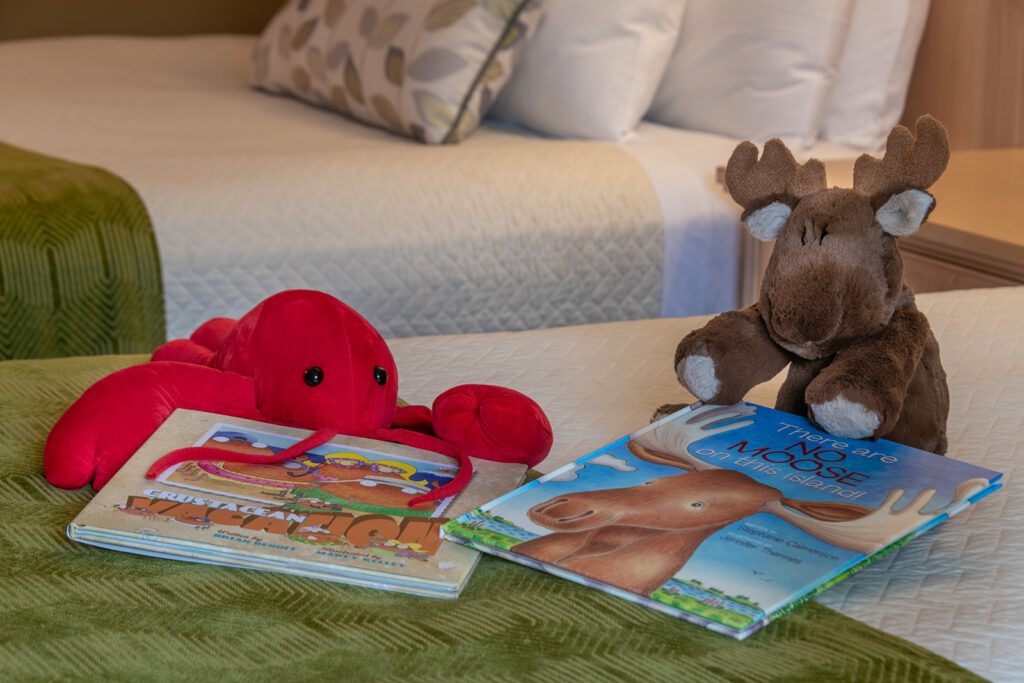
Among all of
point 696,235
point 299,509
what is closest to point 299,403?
point 299,509

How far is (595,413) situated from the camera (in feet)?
3.36

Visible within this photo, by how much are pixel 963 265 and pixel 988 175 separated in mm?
303

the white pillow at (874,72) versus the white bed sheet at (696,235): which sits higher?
the white pillow at (874,72)

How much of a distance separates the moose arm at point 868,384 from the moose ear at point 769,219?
0.10m

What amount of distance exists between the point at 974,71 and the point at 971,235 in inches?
26.9

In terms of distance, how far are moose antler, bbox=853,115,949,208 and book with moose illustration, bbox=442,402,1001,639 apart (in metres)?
0.18

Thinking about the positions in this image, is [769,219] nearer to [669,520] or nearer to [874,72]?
[669,520]

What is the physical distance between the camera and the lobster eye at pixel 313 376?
2.86 feet

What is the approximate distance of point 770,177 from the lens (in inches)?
33.3

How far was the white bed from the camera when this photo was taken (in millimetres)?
1746

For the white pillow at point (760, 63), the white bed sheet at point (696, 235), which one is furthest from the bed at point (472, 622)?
the white pillow at point (760, 63)

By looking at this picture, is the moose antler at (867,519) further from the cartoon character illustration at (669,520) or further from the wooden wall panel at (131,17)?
the wooden wall panel at (131,17)

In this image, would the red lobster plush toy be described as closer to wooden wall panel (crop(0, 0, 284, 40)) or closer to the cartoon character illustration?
the cartoon character illustration

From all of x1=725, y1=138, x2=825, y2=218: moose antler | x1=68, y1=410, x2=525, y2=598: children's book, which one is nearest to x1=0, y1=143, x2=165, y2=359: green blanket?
x1=68, y1=410, x2=525, y2=598: children's book
